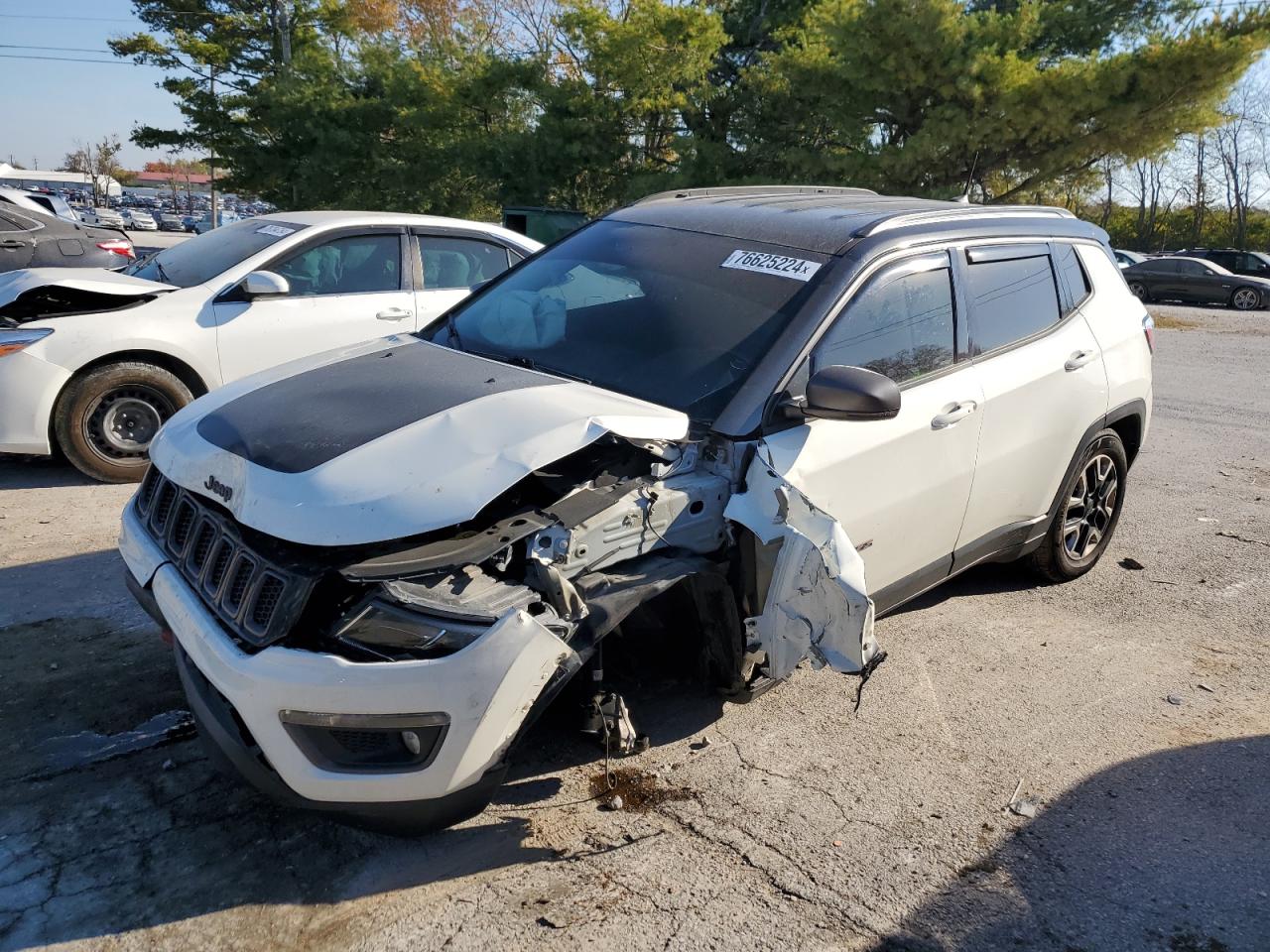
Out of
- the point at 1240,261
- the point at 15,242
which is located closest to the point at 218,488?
the point at 15,242

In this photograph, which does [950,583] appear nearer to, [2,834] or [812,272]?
[812,272]

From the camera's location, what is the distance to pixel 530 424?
302cm

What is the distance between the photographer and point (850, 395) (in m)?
3.19

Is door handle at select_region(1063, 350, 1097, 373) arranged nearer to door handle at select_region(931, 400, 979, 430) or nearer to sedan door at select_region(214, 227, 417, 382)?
door handle at select_region(931, 400, 979, 430)

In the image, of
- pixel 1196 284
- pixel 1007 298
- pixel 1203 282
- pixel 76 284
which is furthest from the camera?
pixel 1196 284

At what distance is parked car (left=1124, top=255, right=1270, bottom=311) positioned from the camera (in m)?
27.9

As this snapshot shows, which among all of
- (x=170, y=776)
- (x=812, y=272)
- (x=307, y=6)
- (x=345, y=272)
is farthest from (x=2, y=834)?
(x=307, y=6)

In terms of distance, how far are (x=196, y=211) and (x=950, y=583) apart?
87533 mm

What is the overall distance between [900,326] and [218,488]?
2.43 metres

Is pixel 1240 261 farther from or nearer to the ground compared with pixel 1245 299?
farther from the ground

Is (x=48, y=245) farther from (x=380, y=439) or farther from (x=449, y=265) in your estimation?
(x=380, y=439)

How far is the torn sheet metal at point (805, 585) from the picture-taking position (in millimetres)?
3018

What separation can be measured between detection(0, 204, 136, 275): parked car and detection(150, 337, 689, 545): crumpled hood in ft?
24.9

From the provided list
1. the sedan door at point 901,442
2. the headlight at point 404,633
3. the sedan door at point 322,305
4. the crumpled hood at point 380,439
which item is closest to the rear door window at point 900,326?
the sedan door at point 901,442
